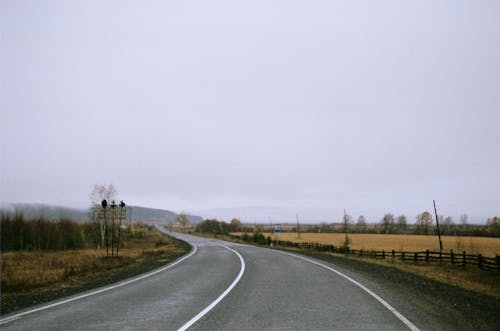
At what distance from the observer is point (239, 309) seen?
768 cm

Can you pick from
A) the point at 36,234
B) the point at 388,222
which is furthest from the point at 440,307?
the point at 388,222

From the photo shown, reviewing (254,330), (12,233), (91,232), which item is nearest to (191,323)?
(254,330)

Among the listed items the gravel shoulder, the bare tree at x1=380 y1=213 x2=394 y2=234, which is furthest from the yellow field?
the bare tree at x1=380 y1=213 x2=394 y2=234

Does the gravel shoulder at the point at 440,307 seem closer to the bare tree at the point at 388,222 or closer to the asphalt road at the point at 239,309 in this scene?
the asphalt road at the point at 239,309

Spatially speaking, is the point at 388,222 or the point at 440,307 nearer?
the point at 440,307

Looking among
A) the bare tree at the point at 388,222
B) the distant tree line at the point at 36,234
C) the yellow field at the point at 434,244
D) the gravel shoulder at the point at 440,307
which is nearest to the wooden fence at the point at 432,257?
the yellow field at the point at 434,244

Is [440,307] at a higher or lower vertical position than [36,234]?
higher

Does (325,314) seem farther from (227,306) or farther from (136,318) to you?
(136,318)

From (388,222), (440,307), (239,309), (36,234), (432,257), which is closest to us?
(239,309)

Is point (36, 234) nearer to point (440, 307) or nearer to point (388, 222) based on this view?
point (440, 307)

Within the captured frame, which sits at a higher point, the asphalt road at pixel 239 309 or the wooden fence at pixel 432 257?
the asphalt road at pixel 239 309

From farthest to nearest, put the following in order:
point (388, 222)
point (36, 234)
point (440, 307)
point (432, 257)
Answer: point (388, 222) < point (36, 234) < point (432, 257) < point (440, 307)

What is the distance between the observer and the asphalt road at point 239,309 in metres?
6.39

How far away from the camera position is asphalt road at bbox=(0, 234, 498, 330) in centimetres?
639
